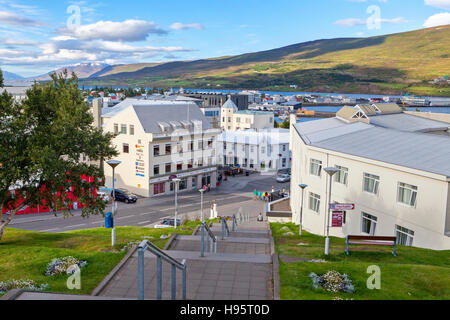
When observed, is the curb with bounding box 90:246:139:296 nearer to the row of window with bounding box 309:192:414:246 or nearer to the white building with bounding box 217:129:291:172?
the row of window with bounding box 309:192:414:246

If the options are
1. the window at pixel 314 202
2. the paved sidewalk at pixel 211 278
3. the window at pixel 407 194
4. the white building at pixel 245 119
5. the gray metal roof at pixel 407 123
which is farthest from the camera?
the white building at pixel 245 119

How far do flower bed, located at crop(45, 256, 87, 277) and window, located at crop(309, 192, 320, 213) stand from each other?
21749mm

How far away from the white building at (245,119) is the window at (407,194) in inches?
2706

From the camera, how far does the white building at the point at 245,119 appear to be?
95.9 meters

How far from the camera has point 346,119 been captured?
1714 inches

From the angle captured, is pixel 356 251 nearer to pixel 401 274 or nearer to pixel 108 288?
pixel 401 274

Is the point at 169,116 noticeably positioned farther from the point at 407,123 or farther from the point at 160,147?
the point at 407,123

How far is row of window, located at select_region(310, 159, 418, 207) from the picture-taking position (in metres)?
23.7

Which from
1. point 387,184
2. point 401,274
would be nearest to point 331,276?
point 401,274

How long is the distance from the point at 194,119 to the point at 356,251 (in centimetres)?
4610

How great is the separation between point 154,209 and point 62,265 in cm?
3530

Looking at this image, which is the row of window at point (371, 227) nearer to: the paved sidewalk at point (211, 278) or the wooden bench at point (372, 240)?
the wooden bench at point (372, 240)

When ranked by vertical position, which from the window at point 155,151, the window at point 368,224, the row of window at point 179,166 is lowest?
the row of window at point 179,166

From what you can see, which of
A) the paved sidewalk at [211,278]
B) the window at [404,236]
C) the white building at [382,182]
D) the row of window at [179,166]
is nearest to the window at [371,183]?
the white building at [382,182]
